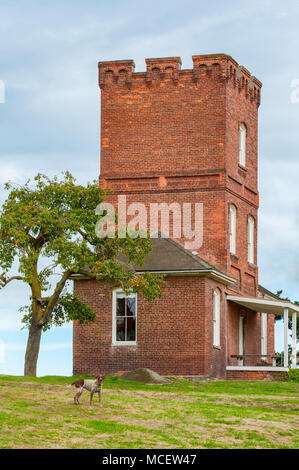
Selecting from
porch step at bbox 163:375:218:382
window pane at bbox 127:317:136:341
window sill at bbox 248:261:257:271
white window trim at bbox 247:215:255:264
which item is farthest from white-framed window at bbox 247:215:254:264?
porch step at bbox 163:375:218:382

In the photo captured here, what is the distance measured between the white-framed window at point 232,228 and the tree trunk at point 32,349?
38.5 feet

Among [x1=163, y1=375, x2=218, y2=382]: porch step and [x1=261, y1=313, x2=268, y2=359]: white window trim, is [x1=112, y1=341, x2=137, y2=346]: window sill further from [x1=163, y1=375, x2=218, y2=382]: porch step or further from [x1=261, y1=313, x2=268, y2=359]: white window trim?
[x1=261, y1=313, x2=268, y2=359]: white window trim

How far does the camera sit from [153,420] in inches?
809

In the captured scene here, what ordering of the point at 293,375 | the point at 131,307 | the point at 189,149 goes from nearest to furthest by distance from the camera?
the point at 131,307 → the point at 293,375 → the point at 189,149

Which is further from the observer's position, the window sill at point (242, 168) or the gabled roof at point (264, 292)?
the gabled roof at point (264, 292)

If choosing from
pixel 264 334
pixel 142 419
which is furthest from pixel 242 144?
pixel 142 419

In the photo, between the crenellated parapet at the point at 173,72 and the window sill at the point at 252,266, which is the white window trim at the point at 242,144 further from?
the window sill at the point at 252,266

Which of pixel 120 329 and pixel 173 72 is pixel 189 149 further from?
pixel 120 329

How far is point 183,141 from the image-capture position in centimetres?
4009

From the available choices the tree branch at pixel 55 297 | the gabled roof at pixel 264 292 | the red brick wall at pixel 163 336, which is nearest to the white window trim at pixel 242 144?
the gabled roof at pixel 264 292

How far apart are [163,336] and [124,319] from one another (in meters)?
1.82

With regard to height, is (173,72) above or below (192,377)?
above

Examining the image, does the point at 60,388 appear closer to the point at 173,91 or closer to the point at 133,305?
the point at 133,305

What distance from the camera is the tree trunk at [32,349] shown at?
31359 mm
